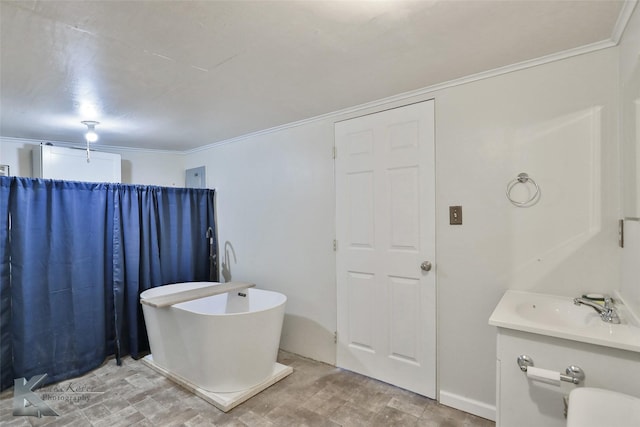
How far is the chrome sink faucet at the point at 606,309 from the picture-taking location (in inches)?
55.7

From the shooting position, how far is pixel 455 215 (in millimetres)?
2176

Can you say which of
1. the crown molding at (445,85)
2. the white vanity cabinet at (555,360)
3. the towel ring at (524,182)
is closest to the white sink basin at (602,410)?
the white vanity cabinet at (555,360)

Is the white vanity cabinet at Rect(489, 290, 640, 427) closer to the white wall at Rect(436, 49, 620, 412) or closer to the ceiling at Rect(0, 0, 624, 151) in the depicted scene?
the white wall at Rect(436, 49, 620, 412)

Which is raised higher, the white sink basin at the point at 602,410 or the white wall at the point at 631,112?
the white wall at the point at 631,112

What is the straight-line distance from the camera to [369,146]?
2.56 m

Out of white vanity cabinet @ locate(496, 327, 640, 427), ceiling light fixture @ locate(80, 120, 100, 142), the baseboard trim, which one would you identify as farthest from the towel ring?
ceiling light fixture @ locate(80, 120, 100, 142)

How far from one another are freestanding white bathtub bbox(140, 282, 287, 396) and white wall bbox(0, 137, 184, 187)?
6.97ft

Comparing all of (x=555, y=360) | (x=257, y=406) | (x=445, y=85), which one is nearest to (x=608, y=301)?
(x=555, y=360)

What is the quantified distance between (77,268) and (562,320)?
3.61 meters

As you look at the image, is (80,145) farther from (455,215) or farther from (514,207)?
(514,207)

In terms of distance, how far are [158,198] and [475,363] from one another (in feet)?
10.8

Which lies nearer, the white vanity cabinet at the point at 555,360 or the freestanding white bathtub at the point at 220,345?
the white vanity cabinet at the point at 555,360

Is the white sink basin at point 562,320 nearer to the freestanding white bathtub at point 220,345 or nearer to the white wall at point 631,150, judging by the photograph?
the white wall at point 631,150

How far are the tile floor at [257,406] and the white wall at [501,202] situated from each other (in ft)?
0.83
